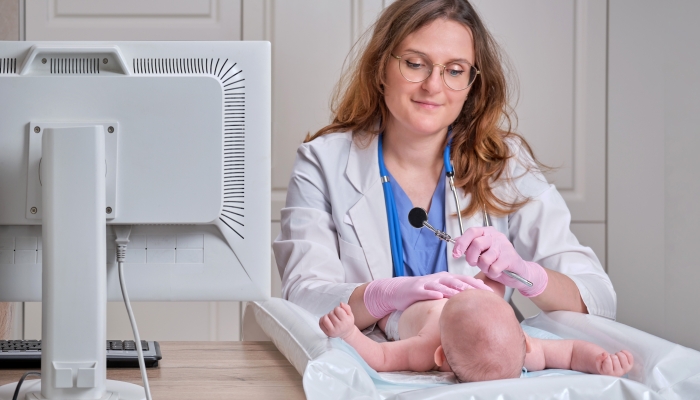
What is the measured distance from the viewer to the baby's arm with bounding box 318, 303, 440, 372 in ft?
3.40

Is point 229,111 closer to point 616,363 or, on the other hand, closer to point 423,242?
point 616,363

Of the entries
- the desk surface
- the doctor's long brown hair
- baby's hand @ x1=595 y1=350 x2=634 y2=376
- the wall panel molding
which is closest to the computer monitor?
the desk surface

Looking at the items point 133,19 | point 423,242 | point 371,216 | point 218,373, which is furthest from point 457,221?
point 133,19

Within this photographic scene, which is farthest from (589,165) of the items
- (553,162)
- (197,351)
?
(197,351)

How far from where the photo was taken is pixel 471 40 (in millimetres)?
1604

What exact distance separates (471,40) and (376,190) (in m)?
0.42

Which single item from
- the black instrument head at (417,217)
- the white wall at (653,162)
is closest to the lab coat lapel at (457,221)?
the black instrument head at (417,217)

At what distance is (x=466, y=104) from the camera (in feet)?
5.63

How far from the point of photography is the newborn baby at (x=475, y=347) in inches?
39.0

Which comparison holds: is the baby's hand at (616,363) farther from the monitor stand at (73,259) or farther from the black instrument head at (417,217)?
the monitor stand at (73,259)

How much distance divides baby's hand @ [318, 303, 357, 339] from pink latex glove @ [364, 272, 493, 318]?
211mm

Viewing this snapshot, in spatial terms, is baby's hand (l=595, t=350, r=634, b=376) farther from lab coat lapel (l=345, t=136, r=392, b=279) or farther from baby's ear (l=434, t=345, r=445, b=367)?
lab coat lapel (l=345, t=136, r=392, b=279)

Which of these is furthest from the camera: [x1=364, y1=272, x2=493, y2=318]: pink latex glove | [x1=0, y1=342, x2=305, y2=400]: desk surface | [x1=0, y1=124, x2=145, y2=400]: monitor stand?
[x1=364, y1=272, x2=493, y2=318]: pink latex glove

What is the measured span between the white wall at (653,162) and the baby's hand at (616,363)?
1.73 metres
